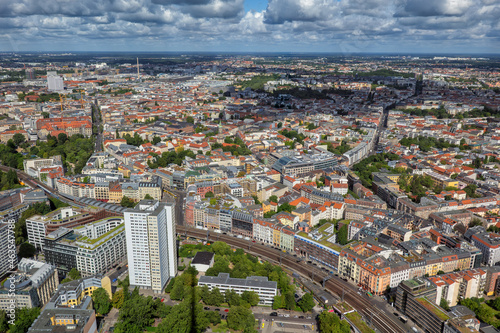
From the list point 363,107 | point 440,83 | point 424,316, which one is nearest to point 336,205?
point 424,316

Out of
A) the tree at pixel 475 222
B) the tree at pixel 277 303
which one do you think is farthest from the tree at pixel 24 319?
the tree at pixel 475 222

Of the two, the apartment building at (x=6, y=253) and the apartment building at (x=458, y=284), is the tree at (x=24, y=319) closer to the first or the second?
the apartment building at (x=6, y=253)

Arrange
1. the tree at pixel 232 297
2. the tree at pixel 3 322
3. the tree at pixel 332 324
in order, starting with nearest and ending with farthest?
1. the tree at pixel 3 322
2. the tree at pixel 332 324
3. the tree at pixel 232 297

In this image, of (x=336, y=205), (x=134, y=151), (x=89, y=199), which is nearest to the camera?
(x=336, y=205)

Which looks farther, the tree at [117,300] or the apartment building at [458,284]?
the apartment building at [458,284]

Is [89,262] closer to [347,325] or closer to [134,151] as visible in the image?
[347,325]

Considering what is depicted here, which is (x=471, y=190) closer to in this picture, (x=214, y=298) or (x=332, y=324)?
(x=332, y=324)

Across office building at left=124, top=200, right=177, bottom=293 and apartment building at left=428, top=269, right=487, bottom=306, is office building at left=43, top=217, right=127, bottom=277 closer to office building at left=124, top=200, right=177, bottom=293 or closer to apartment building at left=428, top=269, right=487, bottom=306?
office building at left=124, top=200, right=177, bottom=293
